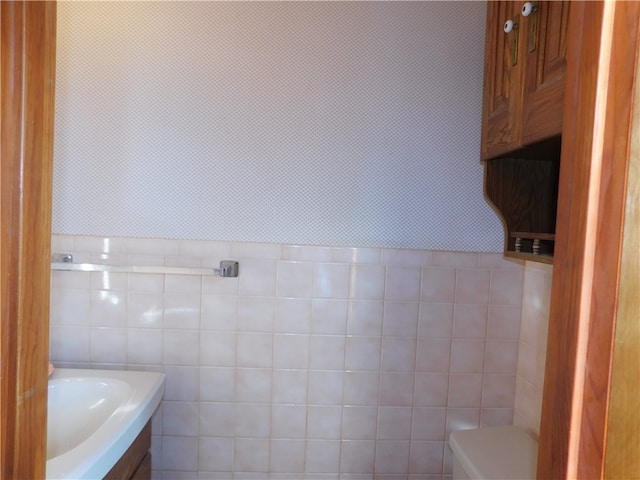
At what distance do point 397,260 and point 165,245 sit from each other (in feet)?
2.58

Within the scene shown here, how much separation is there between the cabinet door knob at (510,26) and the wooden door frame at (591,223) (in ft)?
2.10

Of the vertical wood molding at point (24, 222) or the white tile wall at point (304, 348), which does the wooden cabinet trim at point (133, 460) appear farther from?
the vertical wood molding at point (24, 222)

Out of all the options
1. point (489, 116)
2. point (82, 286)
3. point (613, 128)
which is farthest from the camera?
point (82, 286)

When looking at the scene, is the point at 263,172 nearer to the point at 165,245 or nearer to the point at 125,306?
the point at 165,245

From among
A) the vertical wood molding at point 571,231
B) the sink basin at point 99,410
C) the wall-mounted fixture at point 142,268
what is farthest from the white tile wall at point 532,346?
the sink basin at point 99,410

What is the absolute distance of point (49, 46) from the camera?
1.48 feet

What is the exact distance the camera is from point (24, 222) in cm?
43

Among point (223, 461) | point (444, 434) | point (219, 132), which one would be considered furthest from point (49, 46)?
point (444, 434)

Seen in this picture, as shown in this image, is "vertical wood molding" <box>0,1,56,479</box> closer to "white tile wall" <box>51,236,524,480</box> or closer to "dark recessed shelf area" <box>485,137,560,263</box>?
"white tile wall" <box>51,236,524,480</box>

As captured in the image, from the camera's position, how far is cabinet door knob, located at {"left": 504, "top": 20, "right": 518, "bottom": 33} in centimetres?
97

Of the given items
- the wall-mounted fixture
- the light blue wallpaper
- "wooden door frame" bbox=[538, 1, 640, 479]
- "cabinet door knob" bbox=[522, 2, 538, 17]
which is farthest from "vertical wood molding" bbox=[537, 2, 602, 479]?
the wall-mounted fixture

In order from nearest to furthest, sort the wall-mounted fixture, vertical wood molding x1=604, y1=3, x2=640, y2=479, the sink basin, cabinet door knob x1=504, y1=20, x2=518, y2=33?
1. vertical wood molding x1=604, y1=3, x2=640, y2=479
2. the sink basin
3. cabinet door knob x1=504, y1=20, x2=518, y2=33
4. the wall-mounted fixture

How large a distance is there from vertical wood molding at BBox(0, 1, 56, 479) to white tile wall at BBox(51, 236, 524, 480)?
0.79 m

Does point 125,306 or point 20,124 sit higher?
point 20,124
